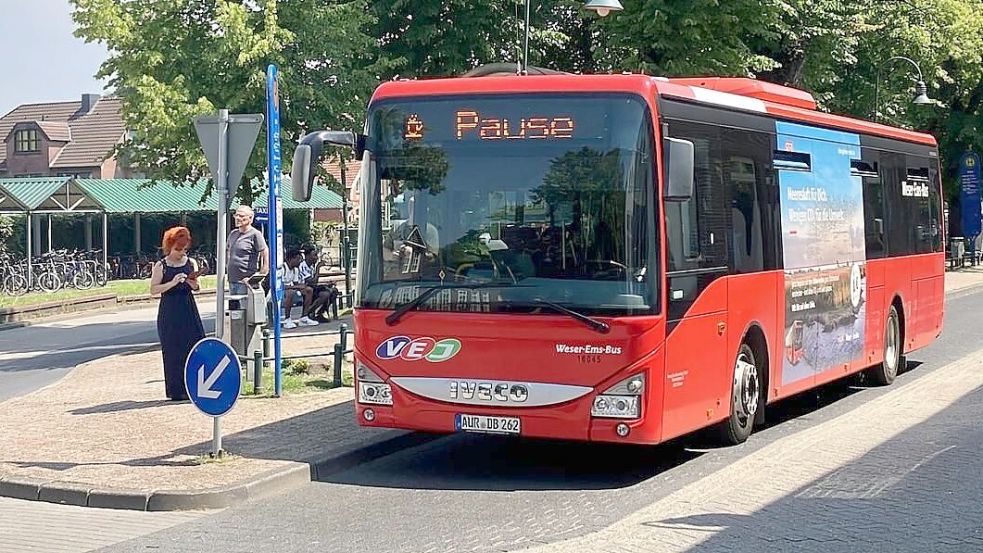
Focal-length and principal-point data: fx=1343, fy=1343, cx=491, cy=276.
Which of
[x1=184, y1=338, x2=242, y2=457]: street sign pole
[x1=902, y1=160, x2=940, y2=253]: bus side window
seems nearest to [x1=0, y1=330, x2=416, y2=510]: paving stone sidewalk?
[x1=184, y1=338, x2=242, y2=457]: street sign pole

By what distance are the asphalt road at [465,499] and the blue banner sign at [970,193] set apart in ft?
115

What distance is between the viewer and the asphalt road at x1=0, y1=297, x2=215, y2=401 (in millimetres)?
18609

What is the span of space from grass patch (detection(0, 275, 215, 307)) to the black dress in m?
19.3

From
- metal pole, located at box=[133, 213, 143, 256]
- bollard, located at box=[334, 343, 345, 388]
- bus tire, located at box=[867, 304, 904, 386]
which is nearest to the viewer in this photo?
bollard, located at box=[334, 343, 345, 388]

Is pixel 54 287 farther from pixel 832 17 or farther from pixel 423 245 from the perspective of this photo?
pixel 423 245

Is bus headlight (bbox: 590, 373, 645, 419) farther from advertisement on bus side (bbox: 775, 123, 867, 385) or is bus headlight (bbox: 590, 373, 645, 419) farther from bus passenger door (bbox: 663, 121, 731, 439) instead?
advertisement on bus side (bbox: 775, 123, 867, 385)

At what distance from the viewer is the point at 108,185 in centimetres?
4847

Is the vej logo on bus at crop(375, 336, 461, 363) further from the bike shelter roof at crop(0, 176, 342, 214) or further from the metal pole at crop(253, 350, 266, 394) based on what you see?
the bike shelter roof at crop(0, 176, 342, 214)

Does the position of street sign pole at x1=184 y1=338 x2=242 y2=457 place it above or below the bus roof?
below

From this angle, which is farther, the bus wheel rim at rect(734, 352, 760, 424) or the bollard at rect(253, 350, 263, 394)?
the bollard at rect(253, 350, 263, 394)

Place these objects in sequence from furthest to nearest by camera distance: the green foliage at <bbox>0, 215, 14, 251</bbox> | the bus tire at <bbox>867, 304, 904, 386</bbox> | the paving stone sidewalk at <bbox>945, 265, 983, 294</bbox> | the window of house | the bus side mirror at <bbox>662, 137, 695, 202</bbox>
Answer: the window of house, the green foliage at <bbox>0, 215, 14, 251</bbox>, the paving stone sidewalk at <bbox>945, 265, 983, 294</bbox>, the bus tire at <bbox>867, 304, 904, 386</bbox>, the bus side mirror at <bbox>662, 137, 695, 202</bbox>

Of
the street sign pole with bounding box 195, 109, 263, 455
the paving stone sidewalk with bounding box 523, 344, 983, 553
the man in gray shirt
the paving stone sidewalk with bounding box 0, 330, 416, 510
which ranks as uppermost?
the street sign pole with bounding box 195, 109, 263, 455

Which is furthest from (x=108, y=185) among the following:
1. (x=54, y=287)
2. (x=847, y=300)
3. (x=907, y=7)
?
(x=847, y=300)

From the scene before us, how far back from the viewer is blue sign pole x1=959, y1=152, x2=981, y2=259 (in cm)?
4522
